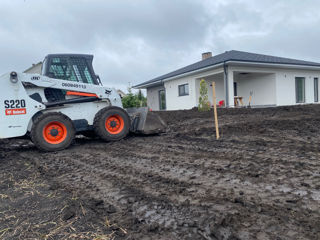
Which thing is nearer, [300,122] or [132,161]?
[132,161]

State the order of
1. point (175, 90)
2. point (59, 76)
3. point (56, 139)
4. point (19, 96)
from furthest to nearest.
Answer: point (175, 90)
point (59, 76)
point (56, 139)
point (19, 96)

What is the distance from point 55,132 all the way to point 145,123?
265cm

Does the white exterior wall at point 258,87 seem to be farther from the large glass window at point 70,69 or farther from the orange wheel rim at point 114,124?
the large glass window at point 70,69

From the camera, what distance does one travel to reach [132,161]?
4.54 m

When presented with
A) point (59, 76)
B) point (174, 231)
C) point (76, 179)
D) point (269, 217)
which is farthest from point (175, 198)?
point (59, 76)

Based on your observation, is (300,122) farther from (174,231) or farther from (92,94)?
(174,231)

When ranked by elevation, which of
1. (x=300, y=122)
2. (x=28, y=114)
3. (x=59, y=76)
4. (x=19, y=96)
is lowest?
(x=300, y=122)

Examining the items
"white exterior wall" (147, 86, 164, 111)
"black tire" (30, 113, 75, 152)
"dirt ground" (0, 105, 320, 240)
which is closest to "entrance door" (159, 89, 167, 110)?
"white exterior wall" (147, 86, 164, 111)

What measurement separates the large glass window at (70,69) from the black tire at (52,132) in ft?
4.17

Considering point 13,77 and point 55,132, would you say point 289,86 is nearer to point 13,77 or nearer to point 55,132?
point 55,132

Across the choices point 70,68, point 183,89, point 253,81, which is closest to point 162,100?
point 183,89

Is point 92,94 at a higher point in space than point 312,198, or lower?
higher

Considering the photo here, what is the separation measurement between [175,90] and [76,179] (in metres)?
Answer: 15.5

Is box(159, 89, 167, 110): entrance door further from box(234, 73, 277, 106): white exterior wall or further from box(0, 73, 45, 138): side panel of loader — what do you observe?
box(0, 73, 45, 138): side panel of loader
